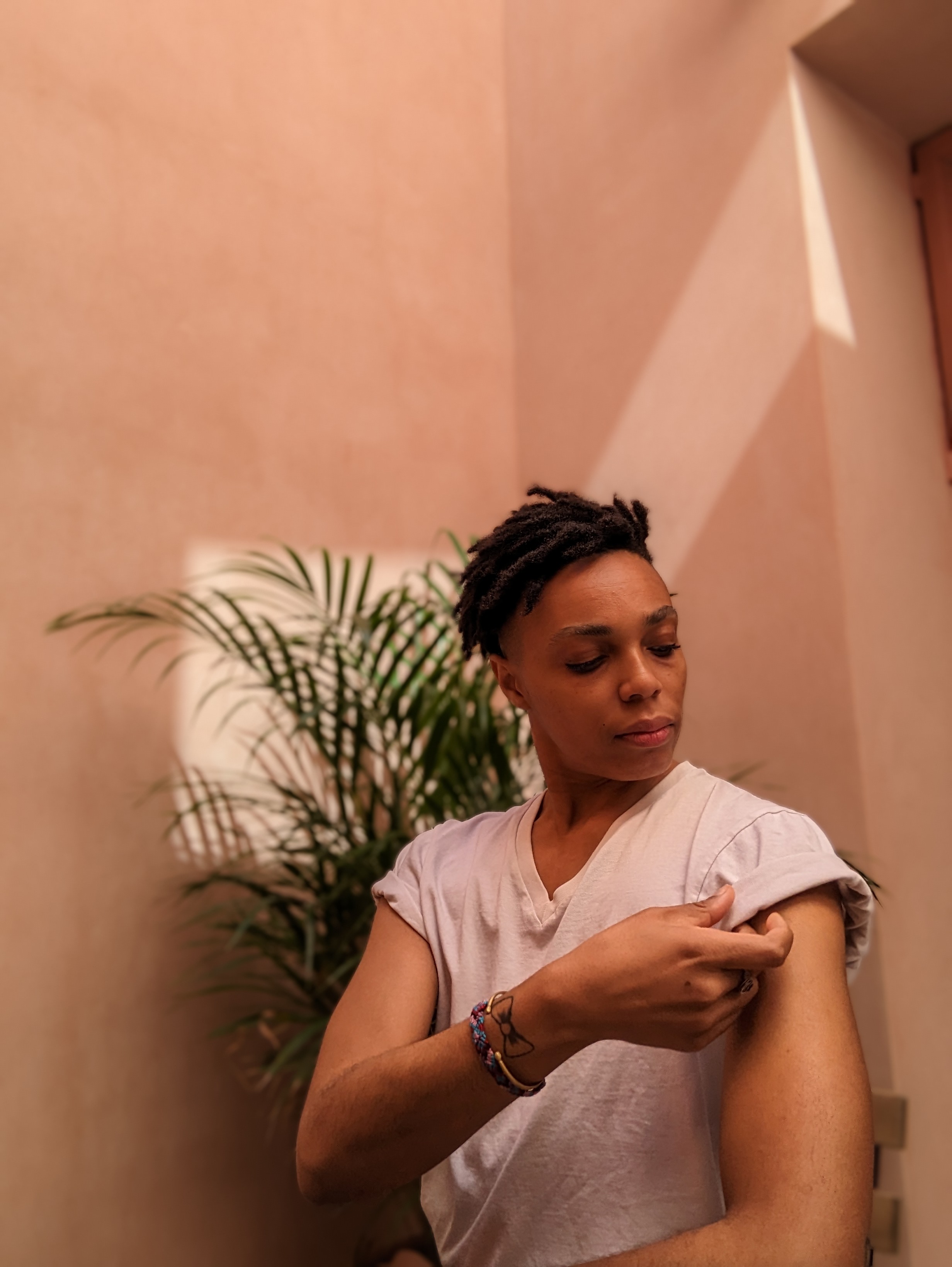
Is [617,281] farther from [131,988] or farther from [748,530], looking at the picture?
[131,988]

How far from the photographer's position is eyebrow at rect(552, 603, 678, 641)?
90 cm

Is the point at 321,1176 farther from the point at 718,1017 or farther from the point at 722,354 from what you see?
the point at 722,354

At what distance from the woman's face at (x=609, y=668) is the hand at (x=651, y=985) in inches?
7.4

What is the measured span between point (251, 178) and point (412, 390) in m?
0.70

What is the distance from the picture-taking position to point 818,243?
2188mm

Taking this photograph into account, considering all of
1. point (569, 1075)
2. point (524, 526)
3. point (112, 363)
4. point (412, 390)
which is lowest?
point (569, 1075)

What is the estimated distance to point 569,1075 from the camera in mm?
829

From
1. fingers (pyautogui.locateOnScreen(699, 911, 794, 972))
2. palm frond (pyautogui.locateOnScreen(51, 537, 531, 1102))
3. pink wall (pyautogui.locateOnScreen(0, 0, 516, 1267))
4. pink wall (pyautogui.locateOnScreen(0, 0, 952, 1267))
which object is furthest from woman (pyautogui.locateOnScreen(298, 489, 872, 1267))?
pink wall (pyautogui.locateOnScreen(0, 0, 516, 1267))

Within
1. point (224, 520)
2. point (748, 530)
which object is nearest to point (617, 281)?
point (748, 530)

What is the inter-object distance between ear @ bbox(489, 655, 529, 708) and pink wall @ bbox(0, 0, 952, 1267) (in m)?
1.17

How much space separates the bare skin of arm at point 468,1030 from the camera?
68 cm

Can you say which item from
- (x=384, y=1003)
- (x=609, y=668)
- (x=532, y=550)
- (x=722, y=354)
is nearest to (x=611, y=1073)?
(x=384, y=1003)

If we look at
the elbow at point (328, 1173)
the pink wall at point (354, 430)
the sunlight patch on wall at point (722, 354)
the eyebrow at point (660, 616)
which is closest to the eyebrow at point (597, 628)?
the eyebrow at point (660, 616)

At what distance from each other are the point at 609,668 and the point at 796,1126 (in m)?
0.39
